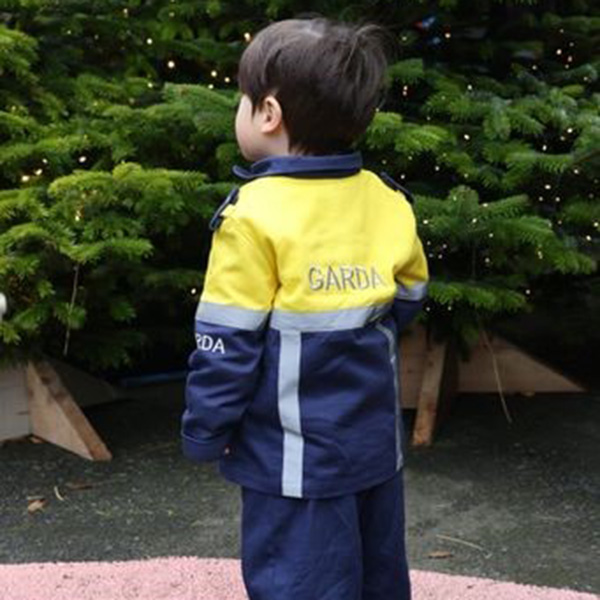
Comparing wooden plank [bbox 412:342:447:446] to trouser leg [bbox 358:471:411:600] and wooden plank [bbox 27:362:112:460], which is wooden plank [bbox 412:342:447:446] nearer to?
wooden plank [bbox 27:362:112:460]

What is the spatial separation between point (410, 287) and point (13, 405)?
7.83ft

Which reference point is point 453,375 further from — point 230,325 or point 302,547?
point 230,325

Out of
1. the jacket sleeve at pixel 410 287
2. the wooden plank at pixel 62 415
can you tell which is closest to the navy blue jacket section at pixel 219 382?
the jacket sleeve at pixel 410 287

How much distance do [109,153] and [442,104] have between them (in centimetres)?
130

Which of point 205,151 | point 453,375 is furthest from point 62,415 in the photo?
point 453,375

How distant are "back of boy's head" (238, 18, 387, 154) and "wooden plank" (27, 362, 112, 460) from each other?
2.31m

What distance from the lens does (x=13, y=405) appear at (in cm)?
415

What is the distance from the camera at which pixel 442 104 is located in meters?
3.88

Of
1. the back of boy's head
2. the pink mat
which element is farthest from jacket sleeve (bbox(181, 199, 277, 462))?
the pink mat

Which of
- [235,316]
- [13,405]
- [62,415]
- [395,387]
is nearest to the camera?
[235,316]

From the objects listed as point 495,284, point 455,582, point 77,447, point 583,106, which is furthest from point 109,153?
point 455,582

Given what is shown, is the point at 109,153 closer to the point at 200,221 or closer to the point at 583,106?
the point at 200,221

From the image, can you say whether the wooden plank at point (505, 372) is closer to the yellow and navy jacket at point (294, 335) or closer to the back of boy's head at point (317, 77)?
the yellow and navy jacket at point (294, 335)

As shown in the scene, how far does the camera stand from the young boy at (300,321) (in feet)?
6.39
